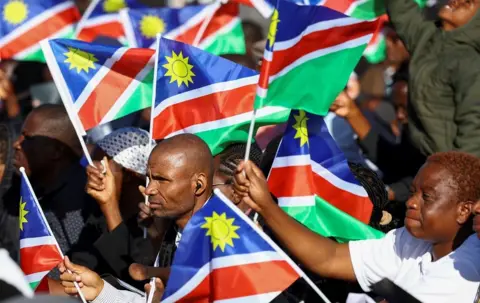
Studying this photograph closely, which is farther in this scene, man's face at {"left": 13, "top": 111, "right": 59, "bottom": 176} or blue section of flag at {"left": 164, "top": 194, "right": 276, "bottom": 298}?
man's face at {"left": 13, "top": 111, "right": 59, "bottom": 176}

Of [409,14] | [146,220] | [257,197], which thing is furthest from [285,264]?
[409,14]

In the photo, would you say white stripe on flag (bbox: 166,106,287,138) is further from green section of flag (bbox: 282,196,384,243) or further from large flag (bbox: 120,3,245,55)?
large flag (bbox: 120,3,245,55)

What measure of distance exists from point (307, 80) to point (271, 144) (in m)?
1.09

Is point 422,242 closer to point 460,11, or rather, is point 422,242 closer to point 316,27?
point 316,27

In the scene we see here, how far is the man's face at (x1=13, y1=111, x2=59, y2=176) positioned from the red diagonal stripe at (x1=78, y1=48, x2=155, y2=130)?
74cm

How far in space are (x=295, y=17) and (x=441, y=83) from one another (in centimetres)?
179

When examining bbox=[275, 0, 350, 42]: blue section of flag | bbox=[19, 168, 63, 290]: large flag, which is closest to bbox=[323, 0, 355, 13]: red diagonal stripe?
bbox=[275, 0, 350, 42]: blue section of flag

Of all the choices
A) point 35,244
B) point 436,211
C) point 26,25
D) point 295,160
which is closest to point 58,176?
point 35,244

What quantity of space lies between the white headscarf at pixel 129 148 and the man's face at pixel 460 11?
6.42 ft

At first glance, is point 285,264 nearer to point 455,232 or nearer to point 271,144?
point 455,232

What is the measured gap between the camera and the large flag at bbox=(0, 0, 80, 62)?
8.63 m

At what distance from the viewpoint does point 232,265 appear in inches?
202

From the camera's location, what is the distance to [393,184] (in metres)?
7.73

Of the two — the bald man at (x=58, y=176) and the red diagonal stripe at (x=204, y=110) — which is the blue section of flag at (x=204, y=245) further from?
the bald man at (x=58, y=176)
